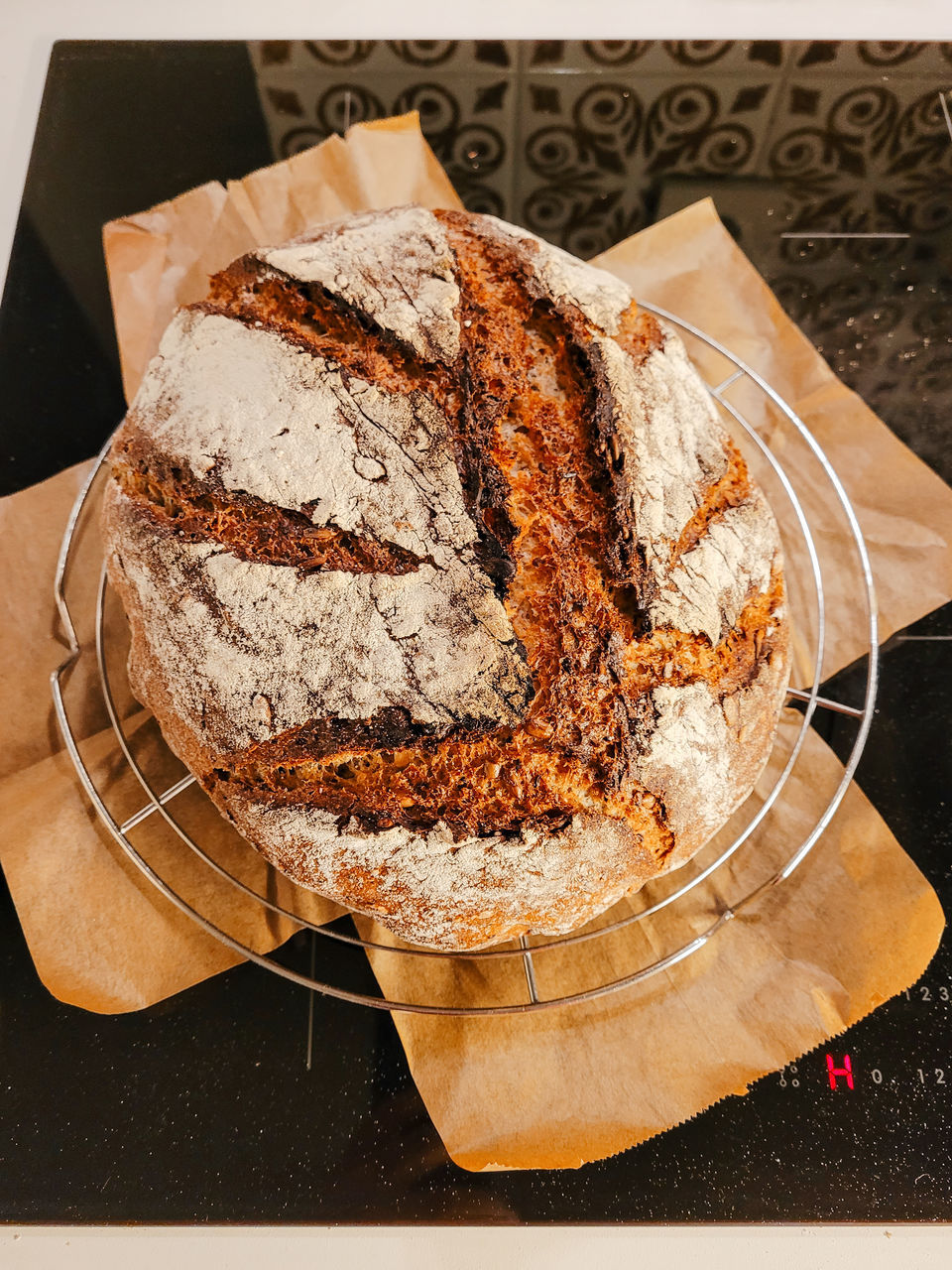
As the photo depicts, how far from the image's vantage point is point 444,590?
1.00 m

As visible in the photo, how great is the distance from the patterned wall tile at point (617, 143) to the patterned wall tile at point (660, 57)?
0.03 metres

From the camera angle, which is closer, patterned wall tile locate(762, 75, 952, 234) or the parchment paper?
the parchment paper

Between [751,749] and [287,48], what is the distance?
1.65 m

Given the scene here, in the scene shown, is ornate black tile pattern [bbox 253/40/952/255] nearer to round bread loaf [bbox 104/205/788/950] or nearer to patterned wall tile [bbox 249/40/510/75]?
patterned wall tile [bbox 249/40/510/75]

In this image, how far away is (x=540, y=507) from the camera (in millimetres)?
1048

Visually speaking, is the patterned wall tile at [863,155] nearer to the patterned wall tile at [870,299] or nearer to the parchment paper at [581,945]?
the patterned wall tile at [870,299]

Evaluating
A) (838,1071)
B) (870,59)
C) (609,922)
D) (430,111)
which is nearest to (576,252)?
(430,111)

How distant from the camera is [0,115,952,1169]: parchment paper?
4.00 feet

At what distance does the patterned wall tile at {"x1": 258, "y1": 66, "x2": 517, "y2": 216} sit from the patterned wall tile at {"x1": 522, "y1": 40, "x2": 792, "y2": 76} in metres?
0.11

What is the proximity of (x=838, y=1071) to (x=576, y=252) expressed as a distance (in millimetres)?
1473

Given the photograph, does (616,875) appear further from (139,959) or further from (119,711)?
(119,711)

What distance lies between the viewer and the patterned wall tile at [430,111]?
5.43 feet

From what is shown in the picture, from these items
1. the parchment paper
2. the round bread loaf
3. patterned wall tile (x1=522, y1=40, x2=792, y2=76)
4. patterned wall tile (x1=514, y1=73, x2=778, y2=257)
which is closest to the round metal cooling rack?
the parchment paper
